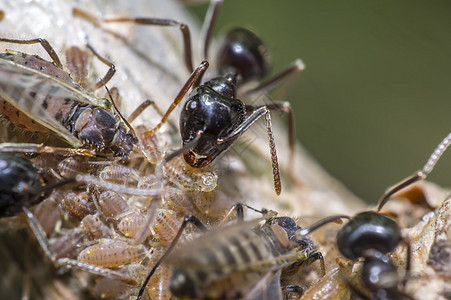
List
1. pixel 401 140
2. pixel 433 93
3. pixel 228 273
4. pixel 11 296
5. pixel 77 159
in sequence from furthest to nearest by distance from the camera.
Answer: pixel 401 140, pixel 433 93, pixel 11 296, pixel 77 159, pixel 228 273

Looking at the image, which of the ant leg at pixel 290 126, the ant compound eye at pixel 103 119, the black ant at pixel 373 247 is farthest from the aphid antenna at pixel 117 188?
the ant leg at pixel 290 126

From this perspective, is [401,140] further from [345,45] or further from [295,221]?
[295,221]

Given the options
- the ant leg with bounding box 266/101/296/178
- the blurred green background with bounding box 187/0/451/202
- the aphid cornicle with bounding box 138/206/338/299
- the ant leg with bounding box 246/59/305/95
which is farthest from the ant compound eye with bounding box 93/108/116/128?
the blurred green background with bounding box 187/0/451/202

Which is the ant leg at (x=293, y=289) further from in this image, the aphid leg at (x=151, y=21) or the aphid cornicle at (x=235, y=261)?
the aphid leg at (x=151, y=21)

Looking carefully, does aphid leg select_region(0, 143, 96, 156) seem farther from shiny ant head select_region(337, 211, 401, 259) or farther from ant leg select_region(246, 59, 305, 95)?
ant leg select_region(246, 59, 305, 95)

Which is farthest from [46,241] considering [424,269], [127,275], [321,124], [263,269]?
[321,124]

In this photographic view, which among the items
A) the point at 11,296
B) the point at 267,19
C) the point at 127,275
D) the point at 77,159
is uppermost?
the point at 267,19

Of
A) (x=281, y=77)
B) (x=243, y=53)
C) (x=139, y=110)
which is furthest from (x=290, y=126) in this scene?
(x=139, y=110)
